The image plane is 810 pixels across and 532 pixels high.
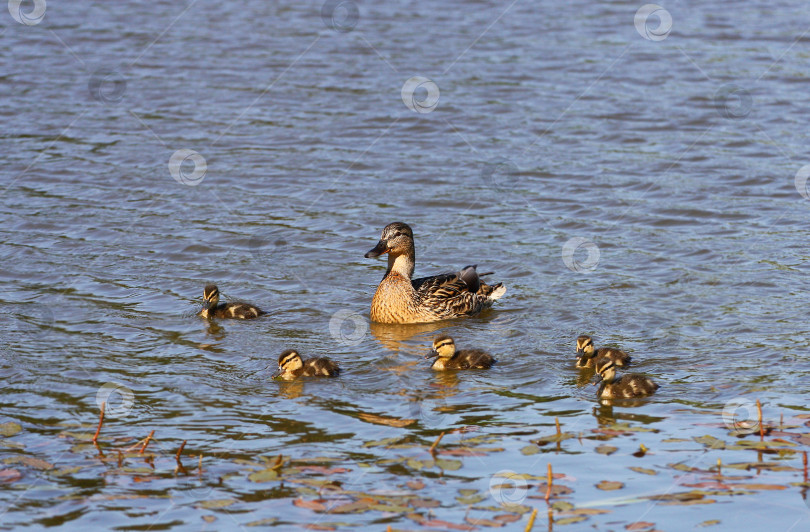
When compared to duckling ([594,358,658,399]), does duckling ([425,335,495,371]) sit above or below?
above

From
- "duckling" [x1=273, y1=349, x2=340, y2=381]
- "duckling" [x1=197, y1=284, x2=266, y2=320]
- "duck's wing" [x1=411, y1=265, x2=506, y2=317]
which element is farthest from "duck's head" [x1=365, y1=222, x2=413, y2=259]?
"duckling" [x1=273, y1=349, x2=340, y2=381]

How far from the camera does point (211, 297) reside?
993 cm

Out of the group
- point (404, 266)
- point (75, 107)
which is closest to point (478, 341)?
point (404, 266)

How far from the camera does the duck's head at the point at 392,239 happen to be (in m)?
10.4

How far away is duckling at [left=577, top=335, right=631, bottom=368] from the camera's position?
852 cm

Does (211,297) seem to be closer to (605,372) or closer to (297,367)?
(297,367)

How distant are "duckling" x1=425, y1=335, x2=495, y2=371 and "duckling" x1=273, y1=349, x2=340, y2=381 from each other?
93 centimetres

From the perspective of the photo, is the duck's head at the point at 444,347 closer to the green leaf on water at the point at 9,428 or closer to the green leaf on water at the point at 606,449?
the green leaf on water at the point at 606,449

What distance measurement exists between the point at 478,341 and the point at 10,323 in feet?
13.5

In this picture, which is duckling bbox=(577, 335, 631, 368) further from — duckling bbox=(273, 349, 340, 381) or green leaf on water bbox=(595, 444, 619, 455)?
duckling bbox=(273, 349, 340, 381)

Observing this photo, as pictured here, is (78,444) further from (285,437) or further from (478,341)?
(478,341)

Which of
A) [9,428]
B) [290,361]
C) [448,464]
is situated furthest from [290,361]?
[9,428]

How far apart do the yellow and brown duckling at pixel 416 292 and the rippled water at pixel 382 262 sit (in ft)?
0.60

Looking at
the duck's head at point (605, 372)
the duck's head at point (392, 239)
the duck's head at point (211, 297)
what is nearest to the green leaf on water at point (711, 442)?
the duck's head at point (605, 372)
